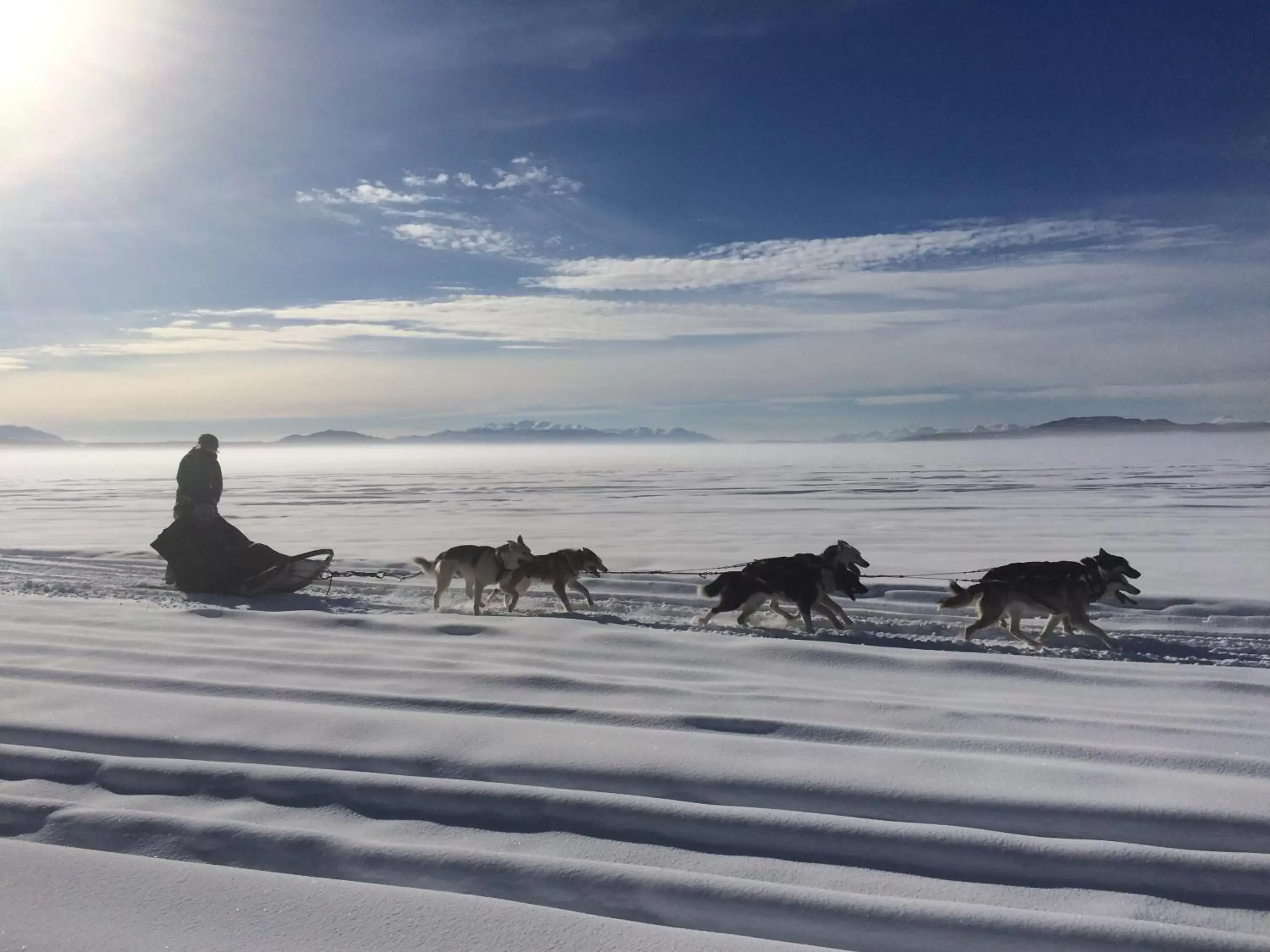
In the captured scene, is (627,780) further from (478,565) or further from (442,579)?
(442,579)

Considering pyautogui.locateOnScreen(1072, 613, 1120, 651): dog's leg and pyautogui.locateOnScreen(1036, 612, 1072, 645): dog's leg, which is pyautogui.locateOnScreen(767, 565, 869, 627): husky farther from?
pyautogui.locateOnScreen(1072, 613, 1120, 651): dog's leg

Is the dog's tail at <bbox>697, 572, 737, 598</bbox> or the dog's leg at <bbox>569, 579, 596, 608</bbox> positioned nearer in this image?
the dog's tail at <bbox>697, 572, 737, 598</bbox>

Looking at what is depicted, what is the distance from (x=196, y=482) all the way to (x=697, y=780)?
26.3ft

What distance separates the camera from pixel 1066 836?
334 centimetres

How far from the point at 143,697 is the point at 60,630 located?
269 centimetres

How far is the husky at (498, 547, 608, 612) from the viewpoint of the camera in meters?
8.34

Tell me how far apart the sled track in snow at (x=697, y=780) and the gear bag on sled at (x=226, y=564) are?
237cm

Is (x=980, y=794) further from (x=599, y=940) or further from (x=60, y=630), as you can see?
(x=60, y=630)

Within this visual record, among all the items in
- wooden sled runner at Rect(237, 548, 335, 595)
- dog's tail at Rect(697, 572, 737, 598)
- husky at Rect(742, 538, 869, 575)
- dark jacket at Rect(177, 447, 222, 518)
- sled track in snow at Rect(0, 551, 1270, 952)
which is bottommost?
sled track in snow at Rect(0, 551, 1270, 952)

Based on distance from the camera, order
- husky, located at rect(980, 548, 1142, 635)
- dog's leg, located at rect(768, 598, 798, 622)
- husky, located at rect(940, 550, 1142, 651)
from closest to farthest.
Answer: husky, located at rect(940, 550, 1142, 651), husky, located at rect(980, 548, 1142, 635), dog's leg, located at rect(768, 598, 798, 622)

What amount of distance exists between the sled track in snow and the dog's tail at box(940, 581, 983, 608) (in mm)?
600

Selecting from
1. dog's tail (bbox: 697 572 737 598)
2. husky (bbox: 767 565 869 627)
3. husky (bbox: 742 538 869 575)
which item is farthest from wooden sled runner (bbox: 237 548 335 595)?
husky (bbox: 767 565 869 627)

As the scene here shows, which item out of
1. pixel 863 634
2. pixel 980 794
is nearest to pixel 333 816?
pixel 980 794

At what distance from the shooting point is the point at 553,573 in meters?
8.34
